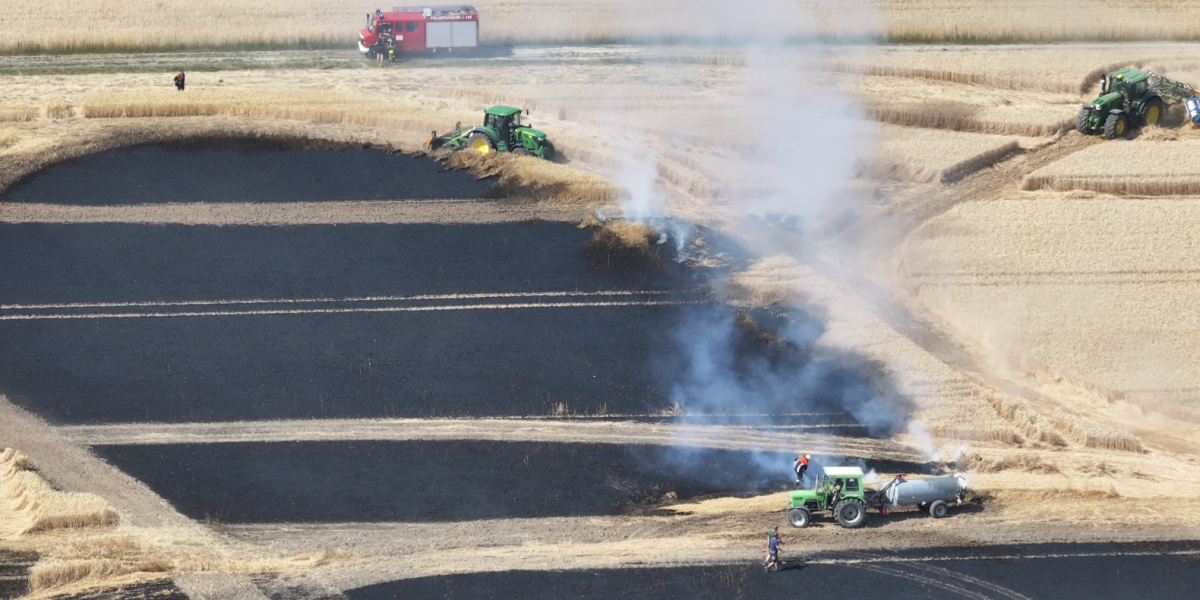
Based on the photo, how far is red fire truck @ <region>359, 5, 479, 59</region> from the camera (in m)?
86.4

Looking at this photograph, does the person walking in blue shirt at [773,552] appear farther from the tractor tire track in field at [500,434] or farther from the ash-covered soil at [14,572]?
the ash-covered soil at [14,572]

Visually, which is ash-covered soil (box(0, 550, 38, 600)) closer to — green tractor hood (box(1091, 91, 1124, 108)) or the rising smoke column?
the rising smoke column

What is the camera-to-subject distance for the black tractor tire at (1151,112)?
244ft

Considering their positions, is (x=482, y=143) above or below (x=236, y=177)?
above

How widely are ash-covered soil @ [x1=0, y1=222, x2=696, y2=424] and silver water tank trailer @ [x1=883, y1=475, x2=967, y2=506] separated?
9.76 meters

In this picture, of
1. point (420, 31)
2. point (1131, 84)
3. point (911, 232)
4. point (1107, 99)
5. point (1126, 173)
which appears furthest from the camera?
point (420, 31)

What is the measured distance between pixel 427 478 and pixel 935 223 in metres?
31.1

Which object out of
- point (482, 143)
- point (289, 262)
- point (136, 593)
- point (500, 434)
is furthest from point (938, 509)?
point (482, 143)

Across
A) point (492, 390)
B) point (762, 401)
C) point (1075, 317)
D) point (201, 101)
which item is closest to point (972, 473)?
point (762, 401)

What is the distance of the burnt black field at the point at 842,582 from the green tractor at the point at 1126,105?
38.4 m

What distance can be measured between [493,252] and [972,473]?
2406 cm

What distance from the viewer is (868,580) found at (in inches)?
1580

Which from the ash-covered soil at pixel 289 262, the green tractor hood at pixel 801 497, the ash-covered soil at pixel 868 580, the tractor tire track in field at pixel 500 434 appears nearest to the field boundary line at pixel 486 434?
the tractor tire track in field at pixel 500 434

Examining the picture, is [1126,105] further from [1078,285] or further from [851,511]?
[851,511]
